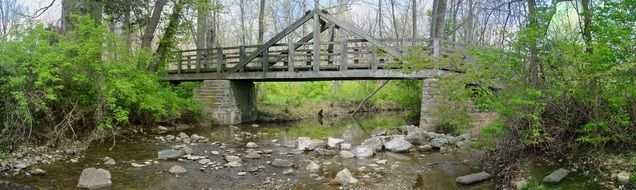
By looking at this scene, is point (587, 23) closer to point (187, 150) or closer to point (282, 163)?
point (282, 163)

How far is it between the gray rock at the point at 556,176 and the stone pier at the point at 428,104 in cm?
795

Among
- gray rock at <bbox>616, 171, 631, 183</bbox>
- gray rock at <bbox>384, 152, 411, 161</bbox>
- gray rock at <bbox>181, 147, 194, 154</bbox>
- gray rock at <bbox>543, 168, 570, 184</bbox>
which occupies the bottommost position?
gray rock at <bbox>384, 152, 411, 161</bbox>

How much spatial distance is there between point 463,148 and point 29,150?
9.21m

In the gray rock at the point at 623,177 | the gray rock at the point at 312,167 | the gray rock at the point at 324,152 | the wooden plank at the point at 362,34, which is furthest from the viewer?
the wooden plank at the point at 362,34

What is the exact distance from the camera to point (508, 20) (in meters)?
8.14

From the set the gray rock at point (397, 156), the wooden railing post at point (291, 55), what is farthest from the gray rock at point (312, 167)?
the wooden railing post at point (291, 55)

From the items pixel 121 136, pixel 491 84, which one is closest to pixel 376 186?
pixel 491 84

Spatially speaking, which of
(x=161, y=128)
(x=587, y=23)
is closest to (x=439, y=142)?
(x=587, y=23)

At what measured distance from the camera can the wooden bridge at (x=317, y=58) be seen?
14.8 metres

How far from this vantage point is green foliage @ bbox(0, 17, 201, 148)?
834 cm

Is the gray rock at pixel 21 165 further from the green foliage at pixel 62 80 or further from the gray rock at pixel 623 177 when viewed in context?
the gray rock at pixel 623 177

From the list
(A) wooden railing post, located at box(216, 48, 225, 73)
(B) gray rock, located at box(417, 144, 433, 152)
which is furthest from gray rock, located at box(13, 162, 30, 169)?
(A) wooden railing post, located at box(216, 48, 225, 73)

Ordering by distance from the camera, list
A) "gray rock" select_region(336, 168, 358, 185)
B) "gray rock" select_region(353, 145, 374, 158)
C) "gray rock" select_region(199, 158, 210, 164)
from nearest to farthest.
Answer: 1. "gray rock" select_region(336, 168, 358, 185)
2. "gray rock" select_region(199, 158, 210, 164)
3. "gray rock" select_region(353, 145, 374, 158)

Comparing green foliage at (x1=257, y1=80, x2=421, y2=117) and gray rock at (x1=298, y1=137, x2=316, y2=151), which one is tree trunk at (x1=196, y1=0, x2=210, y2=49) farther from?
gray rock at (x1=298, y1=137, x2=316, y2=151)
